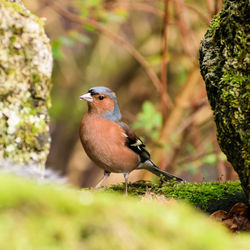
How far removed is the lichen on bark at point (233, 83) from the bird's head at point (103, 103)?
79.9 inches

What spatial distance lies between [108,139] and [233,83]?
6.79 ft

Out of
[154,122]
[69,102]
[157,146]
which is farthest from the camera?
[69,102]

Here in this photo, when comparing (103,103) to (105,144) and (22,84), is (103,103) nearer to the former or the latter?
(105,144)

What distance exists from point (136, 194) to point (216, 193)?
0.68 metres

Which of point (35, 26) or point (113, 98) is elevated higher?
point (35, 26)

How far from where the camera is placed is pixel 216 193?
3.48 meters

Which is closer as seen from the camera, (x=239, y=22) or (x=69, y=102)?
(x=239, y=22)

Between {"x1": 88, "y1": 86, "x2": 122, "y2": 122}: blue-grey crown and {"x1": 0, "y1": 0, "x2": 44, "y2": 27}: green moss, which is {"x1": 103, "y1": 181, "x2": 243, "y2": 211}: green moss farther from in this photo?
{"x1": 0, "y1": 0, "x2": 44, "y2": 27}: green moss

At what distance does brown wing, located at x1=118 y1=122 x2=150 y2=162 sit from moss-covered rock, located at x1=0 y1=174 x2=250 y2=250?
3.57m

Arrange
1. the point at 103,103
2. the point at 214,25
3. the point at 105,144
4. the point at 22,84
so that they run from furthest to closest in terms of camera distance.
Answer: the point at 103,103 → the point at 105,144 → the point at 22,84 → the point at 214,25

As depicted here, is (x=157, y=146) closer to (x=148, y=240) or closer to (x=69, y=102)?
(x=69, y=102)

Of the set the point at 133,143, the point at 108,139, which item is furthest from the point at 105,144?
the point at 133,143

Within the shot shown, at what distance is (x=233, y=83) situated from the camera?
9.14 feet

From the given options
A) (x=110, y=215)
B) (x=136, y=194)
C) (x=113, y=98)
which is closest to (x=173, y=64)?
(x=113, y=98)
